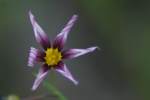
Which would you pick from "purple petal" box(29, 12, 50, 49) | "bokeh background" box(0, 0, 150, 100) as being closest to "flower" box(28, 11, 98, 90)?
"purple petal" box(29, 12, 50, 49)

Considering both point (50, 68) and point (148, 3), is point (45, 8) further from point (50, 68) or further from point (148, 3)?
point (50, 68)

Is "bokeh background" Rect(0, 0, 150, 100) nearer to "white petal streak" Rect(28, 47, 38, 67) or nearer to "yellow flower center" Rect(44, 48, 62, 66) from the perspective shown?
"yellow flower center" Rect(44, 48, 62, 66)

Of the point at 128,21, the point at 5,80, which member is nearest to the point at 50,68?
the point at 5,80

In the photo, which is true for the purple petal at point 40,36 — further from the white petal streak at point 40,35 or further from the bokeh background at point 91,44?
the bokeh background at point 91,44

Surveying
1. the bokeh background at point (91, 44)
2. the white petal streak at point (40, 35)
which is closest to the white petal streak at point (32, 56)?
the white petal streak at point (40, 35)

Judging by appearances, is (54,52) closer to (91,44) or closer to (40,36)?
(40,36)

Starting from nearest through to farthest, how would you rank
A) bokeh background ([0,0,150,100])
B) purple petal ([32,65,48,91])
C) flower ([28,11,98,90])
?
purple petal ([32,65,48,91]) < flower ([28,11,98,90]) < bokeh background ([0,0,150,100])

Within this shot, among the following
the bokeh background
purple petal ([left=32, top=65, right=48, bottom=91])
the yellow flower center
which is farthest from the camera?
the bokeh background
